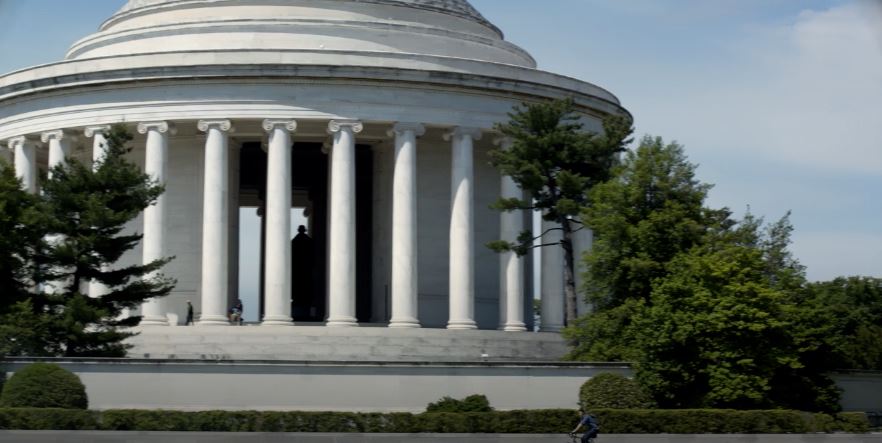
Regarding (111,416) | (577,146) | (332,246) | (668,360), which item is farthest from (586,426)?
(332,246)

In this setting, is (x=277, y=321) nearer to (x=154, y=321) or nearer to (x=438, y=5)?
(x=154, y=321)

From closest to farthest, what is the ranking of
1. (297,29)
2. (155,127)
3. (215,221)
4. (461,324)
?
(215,221), (461,324), (155,127), (297,29)

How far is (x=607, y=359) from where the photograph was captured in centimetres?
6475

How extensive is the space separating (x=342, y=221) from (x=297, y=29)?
438 inches

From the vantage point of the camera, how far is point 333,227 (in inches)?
3147

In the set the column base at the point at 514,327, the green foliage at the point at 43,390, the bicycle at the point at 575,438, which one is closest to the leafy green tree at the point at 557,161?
the column base at the point at 514,327

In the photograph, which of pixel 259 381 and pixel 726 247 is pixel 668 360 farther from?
pixel 259 381

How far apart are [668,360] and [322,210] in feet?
131

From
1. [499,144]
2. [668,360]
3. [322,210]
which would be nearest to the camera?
[668,360]

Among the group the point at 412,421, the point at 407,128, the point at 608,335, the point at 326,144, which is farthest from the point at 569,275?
the point at 412,421

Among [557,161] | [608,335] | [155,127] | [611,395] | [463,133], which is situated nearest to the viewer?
[611,395]

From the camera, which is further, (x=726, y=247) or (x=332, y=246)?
(x=332, y=246)

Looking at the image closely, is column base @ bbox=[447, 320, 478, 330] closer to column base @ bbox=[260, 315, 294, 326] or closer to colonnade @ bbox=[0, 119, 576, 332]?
colonnade @ bbox=[0, 119, 576, 332]

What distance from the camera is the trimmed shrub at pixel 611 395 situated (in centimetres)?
5853
